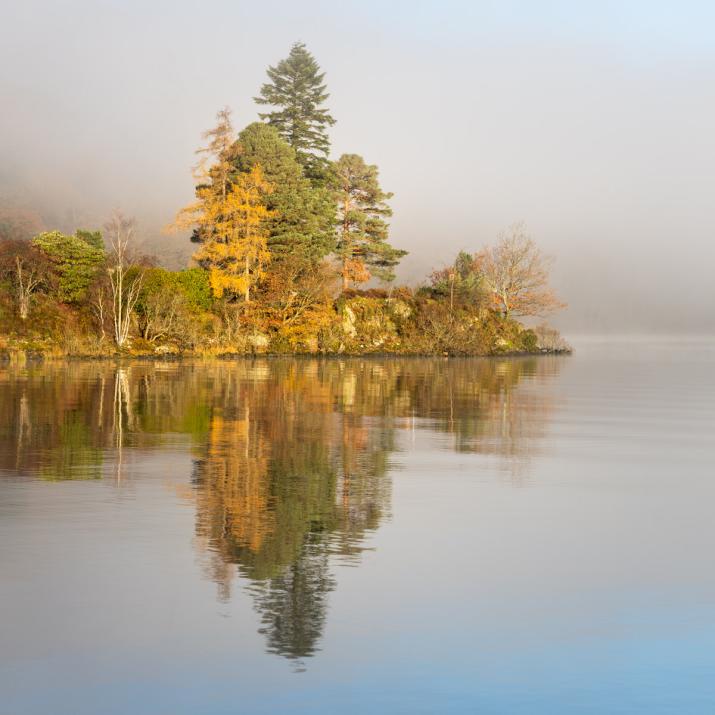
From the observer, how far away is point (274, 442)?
1769 cm

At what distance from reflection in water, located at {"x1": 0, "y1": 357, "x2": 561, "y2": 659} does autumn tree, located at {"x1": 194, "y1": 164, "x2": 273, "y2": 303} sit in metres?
22.8

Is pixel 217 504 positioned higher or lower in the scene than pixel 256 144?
lower

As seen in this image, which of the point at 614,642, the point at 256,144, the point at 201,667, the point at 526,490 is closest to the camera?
the point at 201,667

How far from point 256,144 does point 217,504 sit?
2244 inches

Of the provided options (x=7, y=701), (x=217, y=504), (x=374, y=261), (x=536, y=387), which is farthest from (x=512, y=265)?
(x=7, y=701)

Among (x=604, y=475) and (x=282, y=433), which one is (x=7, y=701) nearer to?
(x=604, y=475)

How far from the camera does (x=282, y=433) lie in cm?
1916

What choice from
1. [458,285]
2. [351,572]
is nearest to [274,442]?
[351,572]

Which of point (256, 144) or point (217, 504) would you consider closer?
point (217, 504)

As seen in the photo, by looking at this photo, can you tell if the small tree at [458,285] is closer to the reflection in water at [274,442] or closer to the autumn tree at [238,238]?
the autumn tree at [238,238]

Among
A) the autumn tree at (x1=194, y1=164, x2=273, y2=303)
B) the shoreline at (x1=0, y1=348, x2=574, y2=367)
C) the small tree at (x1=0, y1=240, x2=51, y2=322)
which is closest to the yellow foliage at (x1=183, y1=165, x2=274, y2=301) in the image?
the autumn tree at (x1=194, y1=164, x2=273, y2=303)

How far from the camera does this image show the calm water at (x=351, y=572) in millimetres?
5922

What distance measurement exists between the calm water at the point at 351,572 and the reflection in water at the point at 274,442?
0.23 ft

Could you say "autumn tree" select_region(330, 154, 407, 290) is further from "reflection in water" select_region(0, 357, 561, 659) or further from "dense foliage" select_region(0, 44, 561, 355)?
"reflection in water" select_region(0, 357, 561, 659)
